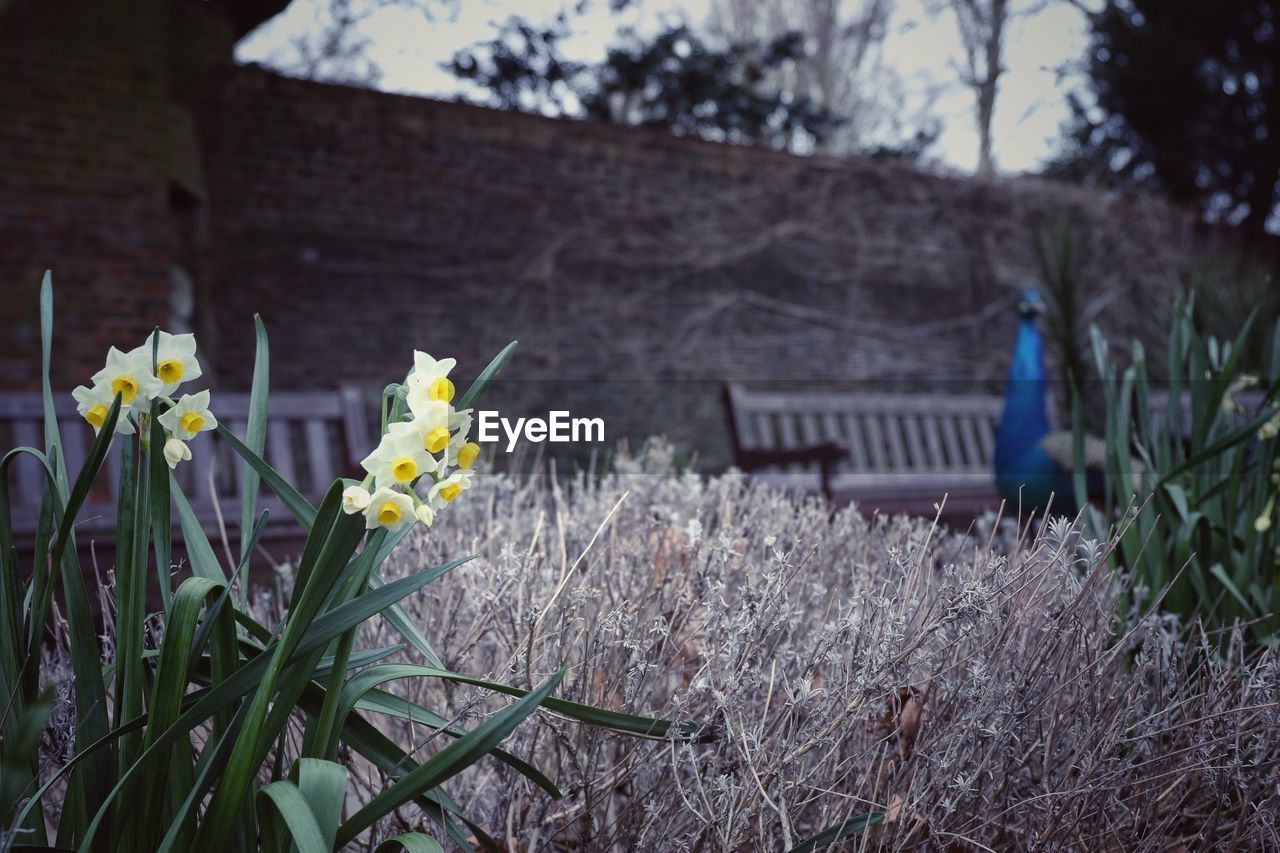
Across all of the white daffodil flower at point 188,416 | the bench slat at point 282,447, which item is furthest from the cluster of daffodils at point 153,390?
the bench slat at point 282,447

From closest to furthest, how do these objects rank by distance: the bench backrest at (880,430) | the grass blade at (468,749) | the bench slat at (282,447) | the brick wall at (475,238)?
the grass blade at (468,749), the bench slat at (282,447), the bench backrest at (880,430), the brick wall at (475,238)

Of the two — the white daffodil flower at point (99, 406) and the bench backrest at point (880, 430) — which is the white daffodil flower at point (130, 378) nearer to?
the white daffodil flower at point (99, 406)

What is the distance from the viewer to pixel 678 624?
1448mm

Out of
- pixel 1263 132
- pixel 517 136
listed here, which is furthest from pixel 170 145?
pixel 1263 132

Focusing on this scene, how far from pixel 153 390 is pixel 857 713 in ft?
2.37

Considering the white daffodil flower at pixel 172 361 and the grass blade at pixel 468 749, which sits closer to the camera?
the grass blade at pixel 468 749

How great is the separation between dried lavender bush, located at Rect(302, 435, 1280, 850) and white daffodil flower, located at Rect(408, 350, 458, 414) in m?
0.29

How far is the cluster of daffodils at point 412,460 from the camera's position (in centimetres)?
92

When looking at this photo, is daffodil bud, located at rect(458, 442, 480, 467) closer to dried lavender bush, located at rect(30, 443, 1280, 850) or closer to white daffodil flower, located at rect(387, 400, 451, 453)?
white daffodil flower, located at rect(387, 400, 451, 453)

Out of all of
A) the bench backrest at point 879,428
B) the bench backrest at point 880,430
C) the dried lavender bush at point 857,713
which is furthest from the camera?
the bench backrest at point 879,428

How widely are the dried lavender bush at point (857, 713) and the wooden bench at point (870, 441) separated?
9.55 feet

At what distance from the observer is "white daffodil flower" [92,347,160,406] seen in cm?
101

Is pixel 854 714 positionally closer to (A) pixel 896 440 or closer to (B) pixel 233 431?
(B) pixel 233 431

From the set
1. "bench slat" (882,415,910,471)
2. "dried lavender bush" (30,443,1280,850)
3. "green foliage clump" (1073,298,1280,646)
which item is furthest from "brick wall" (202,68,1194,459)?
"dried lavender bush" (30,443,1280,850)
